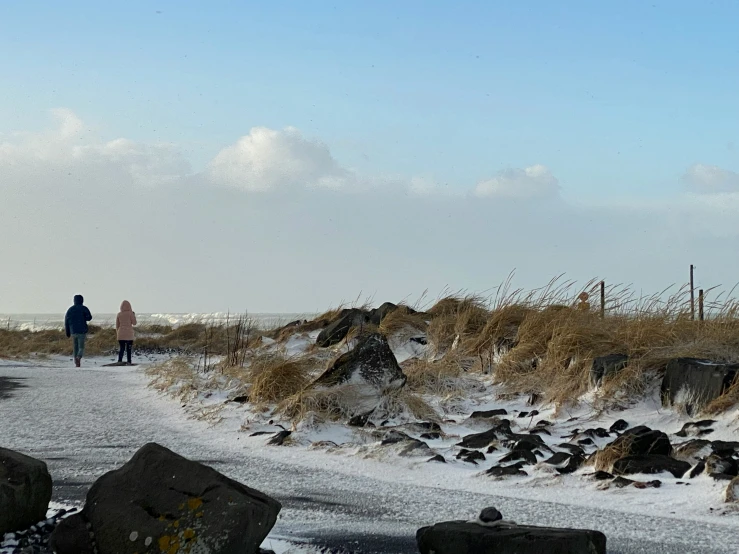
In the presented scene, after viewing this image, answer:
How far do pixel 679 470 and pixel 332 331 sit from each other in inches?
300

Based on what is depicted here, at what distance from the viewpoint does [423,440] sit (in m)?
6.21

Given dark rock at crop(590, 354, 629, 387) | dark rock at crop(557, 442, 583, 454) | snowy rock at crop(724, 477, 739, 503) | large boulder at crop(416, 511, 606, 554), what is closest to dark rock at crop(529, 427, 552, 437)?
dark rock at crop(557, 442, 583, 454)

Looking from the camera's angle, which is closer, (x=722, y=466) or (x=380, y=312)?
(x=722, y=466)

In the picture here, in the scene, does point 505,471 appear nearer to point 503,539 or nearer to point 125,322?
point 503,539

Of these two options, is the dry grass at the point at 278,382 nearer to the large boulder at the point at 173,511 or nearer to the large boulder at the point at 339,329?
the large boulder at the point at 339,329

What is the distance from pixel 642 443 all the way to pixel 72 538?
3.92 metres

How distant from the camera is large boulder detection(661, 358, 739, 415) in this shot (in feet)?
21.1

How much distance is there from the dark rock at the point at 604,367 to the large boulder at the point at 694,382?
477mm

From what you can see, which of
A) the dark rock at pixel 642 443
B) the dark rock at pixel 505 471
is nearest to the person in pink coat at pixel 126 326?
the dark rock at pixel 505 471

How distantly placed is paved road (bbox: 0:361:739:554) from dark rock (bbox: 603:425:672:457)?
3.63ft

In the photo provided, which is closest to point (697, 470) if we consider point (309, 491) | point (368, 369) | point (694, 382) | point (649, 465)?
point (649, 465)

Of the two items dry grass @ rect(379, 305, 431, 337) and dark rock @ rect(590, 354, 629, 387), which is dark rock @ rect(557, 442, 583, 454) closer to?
dark rock @ rect(590, 354, 629, 387)

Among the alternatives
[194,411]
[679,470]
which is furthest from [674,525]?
[194,411]

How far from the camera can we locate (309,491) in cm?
473
